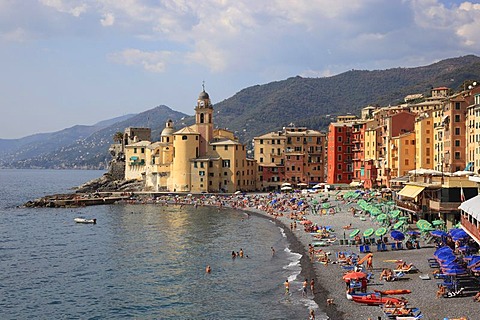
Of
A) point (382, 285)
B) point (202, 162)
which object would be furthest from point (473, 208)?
point (202, 162)

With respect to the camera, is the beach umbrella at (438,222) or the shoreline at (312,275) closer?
the shoreline at (312,275)

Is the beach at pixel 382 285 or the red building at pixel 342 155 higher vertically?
the red building at pixel 342 155

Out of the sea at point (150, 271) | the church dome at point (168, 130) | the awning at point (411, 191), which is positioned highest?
the church dome at point (168, 130)

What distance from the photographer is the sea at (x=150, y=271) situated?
34844 millimetres

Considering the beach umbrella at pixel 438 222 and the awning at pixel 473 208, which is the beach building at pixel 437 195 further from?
the awning at pixel 473 208

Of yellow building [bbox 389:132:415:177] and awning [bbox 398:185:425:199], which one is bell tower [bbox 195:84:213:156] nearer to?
yellow building [bbox 389:132:415:177]

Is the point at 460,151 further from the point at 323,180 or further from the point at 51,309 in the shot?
the point at 51,309

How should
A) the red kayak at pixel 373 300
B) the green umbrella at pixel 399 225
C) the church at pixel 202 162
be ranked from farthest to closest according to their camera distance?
the church at pixel 202 162
the green umbrella at pixel 399 225
the red kayak at pixel 373 300

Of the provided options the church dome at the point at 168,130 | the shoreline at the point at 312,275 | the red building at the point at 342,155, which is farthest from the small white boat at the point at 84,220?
the red building at the point at 342,155

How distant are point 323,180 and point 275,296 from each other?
8087cm

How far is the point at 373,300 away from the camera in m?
31.7

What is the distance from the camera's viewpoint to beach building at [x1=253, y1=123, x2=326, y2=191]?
375ft

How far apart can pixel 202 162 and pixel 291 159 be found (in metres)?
19.0

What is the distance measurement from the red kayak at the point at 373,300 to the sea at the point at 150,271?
244cm
